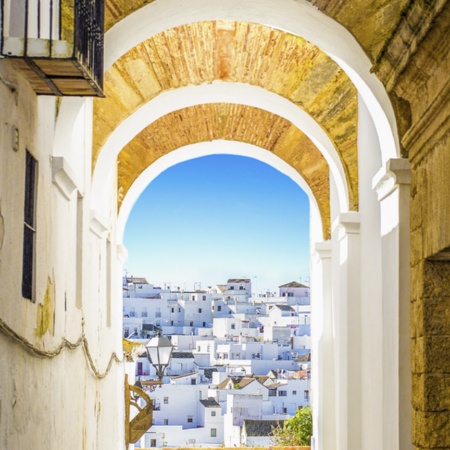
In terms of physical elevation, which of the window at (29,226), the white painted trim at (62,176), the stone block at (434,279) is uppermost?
the white painted trim at (62,176)

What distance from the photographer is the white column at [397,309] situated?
620cm

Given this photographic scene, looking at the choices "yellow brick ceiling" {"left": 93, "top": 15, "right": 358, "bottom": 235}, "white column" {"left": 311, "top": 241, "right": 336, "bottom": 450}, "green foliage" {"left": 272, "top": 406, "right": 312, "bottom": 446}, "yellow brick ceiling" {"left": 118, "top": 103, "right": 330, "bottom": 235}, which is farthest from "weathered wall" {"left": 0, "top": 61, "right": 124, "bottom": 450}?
"green foliage" {"left": 272, "top": 406, "right": 312, "bottom": 446}

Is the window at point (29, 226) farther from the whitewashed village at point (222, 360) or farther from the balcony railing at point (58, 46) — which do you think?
the whitewashed village at point (222, 360)

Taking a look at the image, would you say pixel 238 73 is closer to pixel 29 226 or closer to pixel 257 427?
pixel 29 226

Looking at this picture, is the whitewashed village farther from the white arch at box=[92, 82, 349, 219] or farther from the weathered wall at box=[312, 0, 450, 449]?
the weathered wall at box=[312, 0, 450, 449]

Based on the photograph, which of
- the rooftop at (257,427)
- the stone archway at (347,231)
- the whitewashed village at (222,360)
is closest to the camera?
the stone archway at (347,231)

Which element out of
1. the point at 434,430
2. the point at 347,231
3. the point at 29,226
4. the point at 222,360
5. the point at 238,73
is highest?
the point at 238,73

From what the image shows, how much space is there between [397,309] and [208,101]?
5.27 m

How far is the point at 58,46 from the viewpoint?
16.6 feet

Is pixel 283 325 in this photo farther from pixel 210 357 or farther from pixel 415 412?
pixel 415 412

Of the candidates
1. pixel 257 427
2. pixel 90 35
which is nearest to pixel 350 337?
pixel 90 35

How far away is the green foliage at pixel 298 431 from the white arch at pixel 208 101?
5207 millimetres

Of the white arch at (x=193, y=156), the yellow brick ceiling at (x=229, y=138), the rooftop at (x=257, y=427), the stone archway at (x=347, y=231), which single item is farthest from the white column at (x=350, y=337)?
the rooftop at (x=257, y=427)

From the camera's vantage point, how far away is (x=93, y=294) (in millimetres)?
9781
